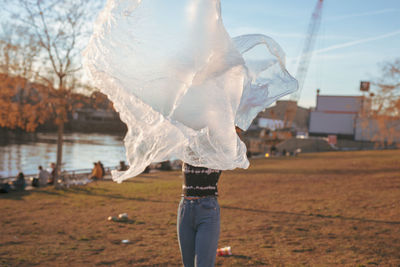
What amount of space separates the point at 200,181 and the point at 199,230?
0.40m

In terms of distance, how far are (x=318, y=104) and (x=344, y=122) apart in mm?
9390

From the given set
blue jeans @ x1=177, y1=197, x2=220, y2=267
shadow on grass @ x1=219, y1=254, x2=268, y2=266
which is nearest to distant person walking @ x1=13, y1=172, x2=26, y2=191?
shadow on grass @ x1=219, y1=254, x2=268, y2=266

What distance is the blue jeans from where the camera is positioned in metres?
3.11

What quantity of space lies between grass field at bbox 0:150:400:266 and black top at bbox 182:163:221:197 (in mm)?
3073

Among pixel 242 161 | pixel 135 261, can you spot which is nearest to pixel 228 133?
pixel 242 161

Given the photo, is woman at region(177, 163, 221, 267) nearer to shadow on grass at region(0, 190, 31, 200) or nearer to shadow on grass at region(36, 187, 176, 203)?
shadow on grass at region(36, 187, 176, 203)

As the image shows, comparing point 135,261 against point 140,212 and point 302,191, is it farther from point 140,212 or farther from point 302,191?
point 302,191

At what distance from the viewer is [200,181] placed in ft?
10.5

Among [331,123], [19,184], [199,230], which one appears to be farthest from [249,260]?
[331,123]

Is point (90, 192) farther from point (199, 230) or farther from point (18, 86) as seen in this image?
point (199, 230)

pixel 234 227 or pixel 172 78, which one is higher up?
pixel 172 78

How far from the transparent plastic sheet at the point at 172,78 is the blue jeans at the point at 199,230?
398 millimetres

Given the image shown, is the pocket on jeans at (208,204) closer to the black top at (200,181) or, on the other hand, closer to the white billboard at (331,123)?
the black top at (200,181)

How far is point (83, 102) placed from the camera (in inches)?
723
